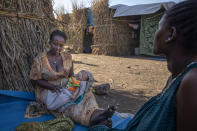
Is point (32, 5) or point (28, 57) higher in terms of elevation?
point (32, 5)

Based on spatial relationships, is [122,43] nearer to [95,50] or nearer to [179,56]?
[95,50]

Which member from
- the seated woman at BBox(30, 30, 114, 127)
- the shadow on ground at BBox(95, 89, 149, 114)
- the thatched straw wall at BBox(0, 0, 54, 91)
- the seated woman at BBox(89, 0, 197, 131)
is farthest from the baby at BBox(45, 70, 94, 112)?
the seated woman at BBox(89, 0, 197, 131)

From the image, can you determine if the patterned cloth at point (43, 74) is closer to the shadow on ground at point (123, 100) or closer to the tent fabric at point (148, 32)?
the shadow on ground at point (123, 100)

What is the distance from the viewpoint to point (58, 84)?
2529mm

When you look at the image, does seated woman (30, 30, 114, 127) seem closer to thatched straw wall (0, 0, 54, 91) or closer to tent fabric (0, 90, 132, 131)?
tent fabric (0, 90, 132, 131)

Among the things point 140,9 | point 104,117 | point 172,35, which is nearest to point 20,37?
point 104,117

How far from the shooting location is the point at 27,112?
2.34 meters

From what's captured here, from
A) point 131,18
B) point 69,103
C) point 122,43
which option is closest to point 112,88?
point 69,103

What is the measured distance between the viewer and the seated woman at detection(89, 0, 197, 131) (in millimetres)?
670

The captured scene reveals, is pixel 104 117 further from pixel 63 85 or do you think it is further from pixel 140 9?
pixel 140 9

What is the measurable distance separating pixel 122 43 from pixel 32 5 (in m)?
8.19

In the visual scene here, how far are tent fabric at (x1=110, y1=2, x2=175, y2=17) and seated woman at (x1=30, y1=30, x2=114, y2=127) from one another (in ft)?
24.8

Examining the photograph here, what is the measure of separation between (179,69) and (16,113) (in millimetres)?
2318

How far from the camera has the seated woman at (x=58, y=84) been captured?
2209 mm
